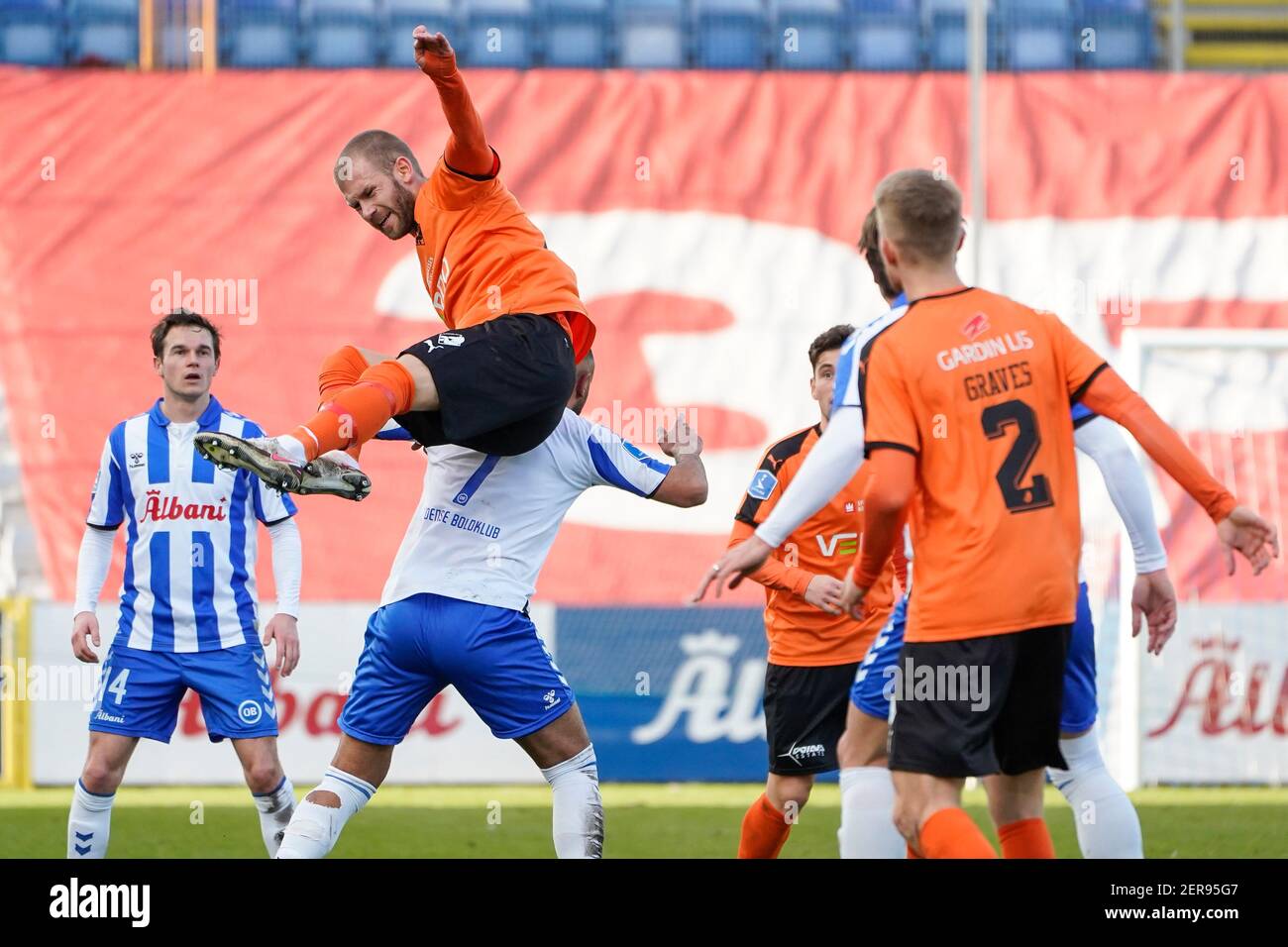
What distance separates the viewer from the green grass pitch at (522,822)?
22.3 feet

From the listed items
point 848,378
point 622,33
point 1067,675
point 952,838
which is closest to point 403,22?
point 622,33

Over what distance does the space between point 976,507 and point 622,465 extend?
1.32m

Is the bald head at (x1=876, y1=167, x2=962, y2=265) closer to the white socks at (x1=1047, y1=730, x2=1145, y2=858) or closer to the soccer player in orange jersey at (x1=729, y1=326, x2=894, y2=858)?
the soccer player in orange jersey at (x1=729, y1=326, x2=894, y2=858)

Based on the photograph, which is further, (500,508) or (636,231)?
(636,231)

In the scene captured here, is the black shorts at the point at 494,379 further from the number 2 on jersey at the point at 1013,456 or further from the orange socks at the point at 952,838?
the orange socks at the point at 952,838

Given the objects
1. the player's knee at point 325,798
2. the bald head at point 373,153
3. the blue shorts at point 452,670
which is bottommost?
the player's knee at point 325,798

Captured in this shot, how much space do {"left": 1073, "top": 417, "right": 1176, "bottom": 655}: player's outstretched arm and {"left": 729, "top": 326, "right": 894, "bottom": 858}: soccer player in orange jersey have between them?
3.95 ft

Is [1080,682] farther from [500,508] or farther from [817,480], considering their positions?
[500,508]

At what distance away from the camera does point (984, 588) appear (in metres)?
3.43

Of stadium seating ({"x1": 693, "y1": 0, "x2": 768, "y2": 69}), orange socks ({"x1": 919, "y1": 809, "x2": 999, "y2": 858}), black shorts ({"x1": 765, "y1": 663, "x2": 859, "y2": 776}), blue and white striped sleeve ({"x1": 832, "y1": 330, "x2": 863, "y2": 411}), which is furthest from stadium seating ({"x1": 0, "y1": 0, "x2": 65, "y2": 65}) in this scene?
orange socks ({"x1": 919, "y1": 809, "x2": 999, "y2": 858})

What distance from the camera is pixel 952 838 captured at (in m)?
3.36

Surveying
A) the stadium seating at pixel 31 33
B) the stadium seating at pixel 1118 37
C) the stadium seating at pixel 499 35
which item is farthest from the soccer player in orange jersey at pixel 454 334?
the stadium seating at pixel 1118 37

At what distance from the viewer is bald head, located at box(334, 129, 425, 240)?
4434mm

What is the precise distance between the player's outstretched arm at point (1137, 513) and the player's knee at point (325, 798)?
82.0 inches
